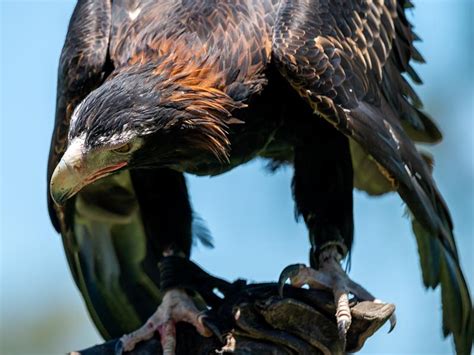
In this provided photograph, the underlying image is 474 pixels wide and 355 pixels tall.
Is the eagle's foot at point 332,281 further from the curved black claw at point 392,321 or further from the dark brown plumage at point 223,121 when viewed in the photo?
the dark brown plumage at point 223,121

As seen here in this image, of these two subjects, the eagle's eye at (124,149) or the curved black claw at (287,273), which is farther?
the curved black claw at (287,273)

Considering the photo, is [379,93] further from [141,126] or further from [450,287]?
[141,126]

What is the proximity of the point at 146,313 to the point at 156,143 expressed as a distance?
6.84 ft

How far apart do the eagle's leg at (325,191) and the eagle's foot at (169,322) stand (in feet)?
2.46

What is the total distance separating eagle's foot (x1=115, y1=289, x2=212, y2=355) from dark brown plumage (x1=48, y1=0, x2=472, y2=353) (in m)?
0.48

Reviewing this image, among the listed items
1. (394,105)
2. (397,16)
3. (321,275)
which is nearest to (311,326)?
(321,275)

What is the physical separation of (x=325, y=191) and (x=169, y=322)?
1.20 meters

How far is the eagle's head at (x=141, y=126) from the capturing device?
681 cm

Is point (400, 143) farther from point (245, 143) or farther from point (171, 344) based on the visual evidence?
point (171, 344)

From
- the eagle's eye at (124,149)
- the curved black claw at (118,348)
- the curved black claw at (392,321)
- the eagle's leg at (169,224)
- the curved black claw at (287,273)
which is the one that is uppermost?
the eagle's eye at (124,149)

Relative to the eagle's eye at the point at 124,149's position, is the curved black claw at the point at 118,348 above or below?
below

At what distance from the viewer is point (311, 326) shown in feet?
24.6

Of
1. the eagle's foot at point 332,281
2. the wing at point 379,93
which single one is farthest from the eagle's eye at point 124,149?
the eagle's foot at point 332,281

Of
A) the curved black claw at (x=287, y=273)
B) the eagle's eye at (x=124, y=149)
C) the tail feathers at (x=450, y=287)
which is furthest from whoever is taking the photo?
the tail feathers at (x=450, y=287)
